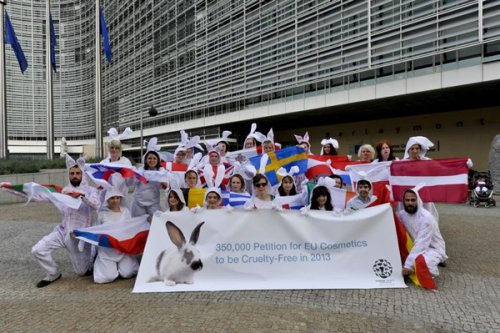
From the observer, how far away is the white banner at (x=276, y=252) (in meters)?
5.22

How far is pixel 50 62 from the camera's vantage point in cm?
3334

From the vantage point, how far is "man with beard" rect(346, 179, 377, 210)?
239 inches

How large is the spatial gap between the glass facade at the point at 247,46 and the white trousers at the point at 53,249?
22.1m

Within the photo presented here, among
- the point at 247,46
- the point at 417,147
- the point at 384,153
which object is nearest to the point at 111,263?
the point at 384,153

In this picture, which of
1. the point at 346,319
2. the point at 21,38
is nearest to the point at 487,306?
the point at 346,319

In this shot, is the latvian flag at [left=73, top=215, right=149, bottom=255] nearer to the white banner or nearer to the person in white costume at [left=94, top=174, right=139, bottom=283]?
the person in white costume at [left=94, top=174, right=139, bottom=283]

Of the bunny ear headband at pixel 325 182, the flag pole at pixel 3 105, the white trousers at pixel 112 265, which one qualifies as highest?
the flag pole at pixel 3 105

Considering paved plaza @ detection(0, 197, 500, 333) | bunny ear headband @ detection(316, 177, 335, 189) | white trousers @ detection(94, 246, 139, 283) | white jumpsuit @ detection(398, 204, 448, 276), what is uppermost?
bunny ear headband @ detection(316, 177, 335, 189)

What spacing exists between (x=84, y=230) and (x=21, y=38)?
6788 cm

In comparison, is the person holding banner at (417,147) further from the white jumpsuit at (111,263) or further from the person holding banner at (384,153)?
the white jumpsuit at (111,263)

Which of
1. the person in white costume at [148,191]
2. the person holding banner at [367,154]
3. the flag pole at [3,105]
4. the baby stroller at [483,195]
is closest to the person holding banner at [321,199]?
the person holding banner at [367,154]

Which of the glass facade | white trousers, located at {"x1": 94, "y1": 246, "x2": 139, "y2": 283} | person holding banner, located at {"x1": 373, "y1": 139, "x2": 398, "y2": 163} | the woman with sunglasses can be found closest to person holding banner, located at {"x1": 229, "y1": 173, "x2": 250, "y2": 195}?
the woman with sunglasses

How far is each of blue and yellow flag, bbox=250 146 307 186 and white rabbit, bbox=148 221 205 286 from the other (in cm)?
251

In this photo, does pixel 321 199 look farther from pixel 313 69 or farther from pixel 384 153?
pixel 313 69
